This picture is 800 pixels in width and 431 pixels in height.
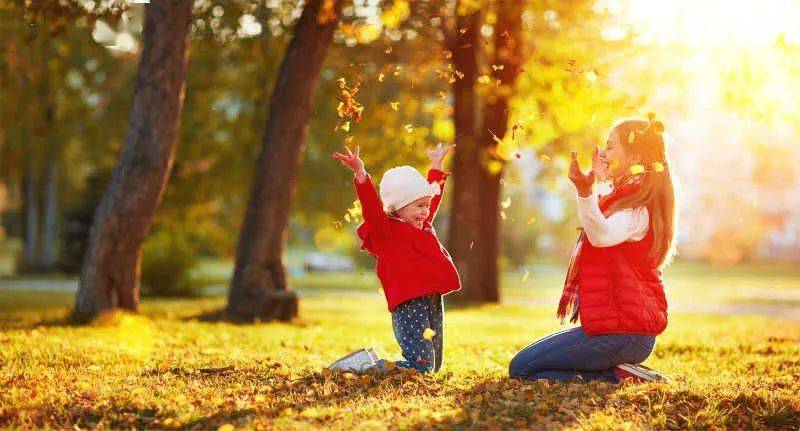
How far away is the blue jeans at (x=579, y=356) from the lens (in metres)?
6.44

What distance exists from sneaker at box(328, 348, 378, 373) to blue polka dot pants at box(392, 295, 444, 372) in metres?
0.21

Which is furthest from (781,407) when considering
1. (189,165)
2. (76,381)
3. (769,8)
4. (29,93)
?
(189,165)

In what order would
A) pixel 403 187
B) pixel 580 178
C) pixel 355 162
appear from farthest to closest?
pixel 403 187 < pixel 355 162 < pixel 580 178

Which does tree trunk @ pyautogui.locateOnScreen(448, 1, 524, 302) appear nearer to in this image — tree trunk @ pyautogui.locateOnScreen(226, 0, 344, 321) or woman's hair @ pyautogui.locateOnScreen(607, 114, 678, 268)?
tree trunk @ pyautogui.locateOnScreen(226, 0, 344, 321)

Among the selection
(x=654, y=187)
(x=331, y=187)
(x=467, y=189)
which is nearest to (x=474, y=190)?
(x=467, y=189)

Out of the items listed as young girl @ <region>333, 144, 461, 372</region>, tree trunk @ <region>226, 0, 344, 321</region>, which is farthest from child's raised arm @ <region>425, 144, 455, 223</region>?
tree trunk @ <region>226, 0, 344, 321</region>

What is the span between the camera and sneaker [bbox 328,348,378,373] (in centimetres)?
691

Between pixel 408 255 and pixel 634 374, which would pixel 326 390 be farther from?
pixel 634 374

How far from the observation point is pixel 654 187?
628 cm

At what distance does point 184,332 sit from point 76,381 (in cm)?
480

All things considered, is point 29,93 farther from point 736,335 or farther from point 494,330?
point 736,335

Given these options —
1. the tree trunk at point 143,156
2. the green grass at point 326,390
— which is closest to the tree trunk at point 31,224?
the tree trunk at point 143,156

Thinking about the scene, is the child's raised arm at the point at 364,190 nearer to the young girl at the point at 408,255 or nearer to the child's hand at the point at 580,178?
the young girl at the point at 408,255

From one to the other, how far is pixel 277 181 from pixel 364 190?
7.85m
